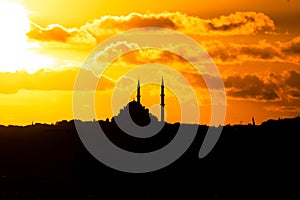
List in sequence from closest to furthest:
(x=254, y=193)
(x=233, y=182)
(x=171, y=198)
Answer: (x=171, y=198) → (x=254, y=193) → (x=233, y=182)

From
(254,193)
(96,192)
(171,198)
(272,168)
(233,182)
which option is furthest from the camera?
(272,168)

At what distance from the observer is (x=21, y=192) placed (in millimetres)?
161375

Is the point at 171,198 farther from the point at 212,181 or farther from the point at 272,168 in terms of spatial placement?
the point at 272,168

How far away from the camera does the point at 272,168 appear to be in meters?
193

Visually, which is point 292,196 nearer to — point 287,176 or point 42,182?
point 287,176

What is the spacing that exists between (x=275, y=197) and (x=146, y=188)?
111ft

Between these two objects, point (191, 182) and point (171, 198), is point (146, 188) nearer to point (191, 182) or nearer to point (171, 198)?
point (191, 182)

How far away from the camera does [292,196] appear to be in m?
143

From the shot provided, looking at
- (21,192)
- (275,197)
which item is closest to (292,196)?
(275,197)

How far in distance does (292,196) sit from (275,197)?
282 cm

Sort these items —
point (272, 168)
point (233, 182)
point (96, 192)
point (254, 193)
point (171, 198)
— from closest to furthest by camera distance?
point (171, 198)
point (254, 193)
point (96, 192)
point (233, 182)
point (272, 168)

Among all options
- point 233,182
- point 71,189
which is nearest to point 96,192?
point 71,189

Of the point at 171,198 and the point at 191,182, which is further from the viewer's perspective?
the point at 191,182

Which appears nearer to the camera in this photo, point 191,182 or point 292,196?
point 292,196
